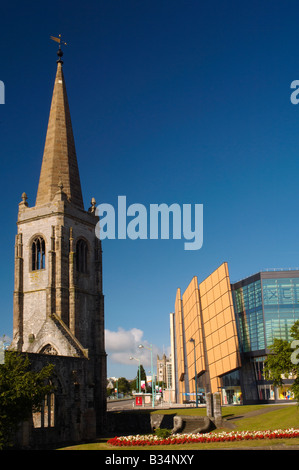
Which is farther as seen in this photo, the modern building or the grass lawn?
the modern building

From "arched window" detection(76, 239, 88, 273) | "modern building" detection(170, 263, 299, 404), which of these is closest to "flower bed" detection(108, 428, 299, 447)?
"arched window" detection(76, 239, 88, 273)

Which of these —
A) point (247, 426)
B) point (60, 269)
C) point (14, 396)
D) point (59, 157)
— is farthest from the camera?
point (59, 157)

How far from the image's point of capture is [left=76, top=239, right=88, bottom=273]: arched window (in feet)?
189

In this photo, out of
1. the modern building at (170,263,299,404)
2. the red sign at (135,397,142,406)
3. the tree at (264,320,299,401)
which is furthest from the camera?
the red sign at (135,397,142,406)

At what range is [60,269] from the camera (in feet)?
176

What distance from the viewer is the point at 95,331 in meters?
57.4

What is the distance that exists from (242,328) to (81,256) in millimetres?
30925

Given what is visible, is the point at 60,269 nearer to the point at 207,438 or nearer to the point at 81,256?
the point at 81,256

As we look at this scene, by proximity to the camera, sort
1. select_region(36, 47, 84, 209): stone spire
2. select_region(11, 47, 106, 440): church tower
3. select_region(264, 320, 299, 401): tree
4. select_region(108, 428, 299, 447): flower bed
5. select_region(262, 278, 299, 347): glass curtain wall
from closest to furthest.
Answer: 1. select_region(108, 428, 299, 447): flower bed
2. select_region(264, 320, 299, 401): tree
3. select_region(11, 47, 106, 440): church tower
4. select_region(36, 47, 84, 209): stone spire
5. select_region(262, 278, 299, 347): glass curtain wall

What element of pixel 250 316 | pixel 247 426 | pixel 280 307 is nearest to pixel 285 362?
pixel 247 426

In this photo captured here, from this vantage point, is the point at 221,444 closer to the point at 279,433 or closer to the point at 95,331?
the point at 279,433

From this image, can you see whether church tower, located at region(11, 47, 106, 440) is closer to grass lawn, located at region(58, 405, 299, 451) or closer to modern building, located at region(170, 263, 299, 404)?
grass lawn, located at region(58, 405, 299, 451)

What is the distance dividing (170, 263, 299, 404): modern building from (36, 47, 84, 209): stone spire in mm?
25919
